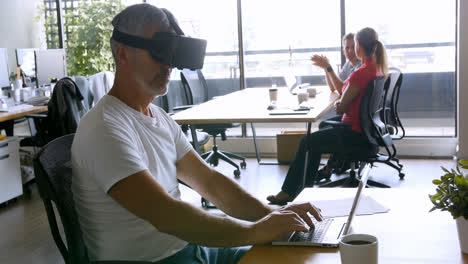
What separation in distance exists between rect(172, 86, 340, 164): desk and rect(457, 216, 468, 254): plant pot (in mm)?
2537

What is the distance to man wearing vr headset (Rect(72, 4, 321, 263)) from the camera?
148cm

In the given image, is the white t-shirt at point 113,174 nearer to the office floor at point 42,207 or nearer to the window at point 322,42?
the office floor at point 42,207

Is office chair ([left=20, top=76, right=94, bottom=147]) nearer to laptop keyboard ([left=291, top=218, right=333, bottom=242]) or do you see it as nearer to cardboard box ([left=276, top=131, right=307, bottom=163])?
cardboard box ([left=276, top=131, right=307, bottom=163])

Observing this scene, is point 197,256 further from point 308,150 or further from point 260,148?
point 260,148

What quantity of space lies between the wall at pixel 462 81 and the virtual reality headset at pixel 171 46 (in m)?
4.40

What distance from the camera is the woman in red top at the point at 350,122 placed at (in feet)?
13.9

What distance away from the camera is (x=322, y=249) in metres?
1.41

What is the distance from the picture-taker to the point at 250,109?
4.42 metres

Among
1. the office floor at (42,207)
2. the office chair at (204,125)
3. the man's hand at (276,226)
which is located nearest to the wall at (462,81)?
the office floor at (42,207)

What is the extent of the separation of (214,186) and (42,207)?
3177 millimetres

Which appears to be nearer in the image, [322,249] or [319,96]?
[322,249]

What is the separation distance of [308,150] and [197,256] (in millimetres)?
2735

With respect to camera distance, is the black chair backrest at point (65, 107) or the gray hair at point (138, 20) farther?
the black chair backrest at point (65, 107)

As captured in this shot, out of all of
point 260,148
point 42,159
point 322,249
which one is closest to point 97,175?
point 42,159
